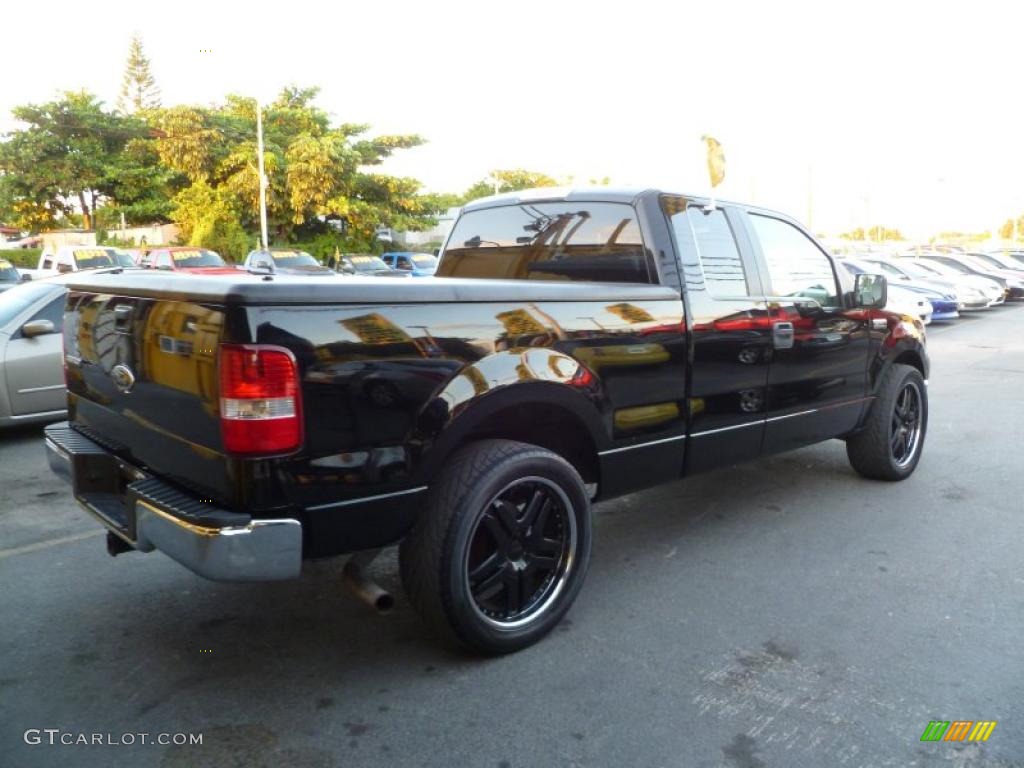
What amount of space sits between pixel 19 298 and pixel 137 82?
75.6 meters

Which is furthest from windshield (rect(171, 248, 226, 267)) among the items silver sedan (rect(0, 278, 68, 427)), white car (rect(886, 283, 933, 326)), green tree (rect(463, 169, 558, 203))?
green tree (rect(463, 169, 558, 203))

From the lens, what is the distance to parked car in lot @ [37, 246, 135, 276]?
18312 millimetres

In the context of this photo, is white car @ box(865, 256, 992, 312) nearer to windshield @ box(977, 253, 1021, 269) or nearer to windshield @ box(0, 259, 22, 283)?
windshield @ box(977, 253, 1021, 269)

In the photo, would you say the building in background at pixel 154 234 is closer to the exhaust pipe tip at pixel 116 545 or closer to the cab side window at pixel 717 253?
the cab side window at pixel 717 253

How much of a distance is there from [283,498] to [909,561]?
322 centimetres

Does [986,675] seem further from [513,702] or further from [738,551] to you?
[513,702]

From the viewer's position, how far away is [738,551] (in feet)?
A: 14.7

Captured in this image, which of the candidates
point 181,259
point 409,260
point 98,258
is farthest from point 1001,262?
point 98,258

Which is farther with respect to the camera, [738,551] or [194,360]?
[738,551]

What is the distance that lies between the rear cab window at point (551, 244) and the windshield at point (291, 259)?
56.2 feet

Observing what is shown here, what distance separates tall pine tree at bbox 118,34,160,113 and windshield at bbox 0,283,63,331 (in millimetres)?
72728

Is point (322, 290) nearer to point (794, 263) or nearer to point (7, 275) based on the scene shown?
point (794, 263)

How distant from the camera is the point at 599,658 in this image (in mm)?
3305

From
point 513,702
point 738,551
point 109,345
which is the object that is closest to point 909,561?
point 738,551
